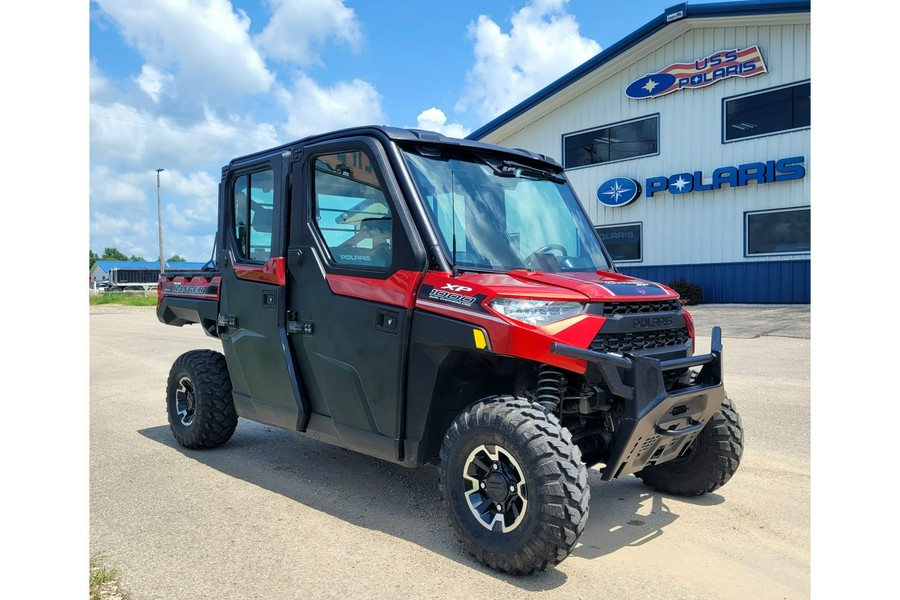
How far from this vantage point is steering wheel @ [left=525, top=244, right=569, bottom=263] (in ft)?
14.3

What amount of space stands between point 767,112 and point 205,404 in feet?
61.5

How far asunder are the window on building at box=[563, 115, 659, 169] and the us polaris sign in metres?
1.14

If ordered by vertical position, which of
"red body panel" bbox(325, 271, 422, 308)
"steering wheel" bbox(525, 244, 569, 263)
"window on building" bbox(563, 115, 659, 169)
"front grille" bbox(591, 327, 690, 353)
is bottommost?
"front grille" bbox(591, 327, 690, 353)

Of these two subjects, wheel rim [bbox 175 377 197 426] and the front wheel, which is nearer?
Answer: the front wheel

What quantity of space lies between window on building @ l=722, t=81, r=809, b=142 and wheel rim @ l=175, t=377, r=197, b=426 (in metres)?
18.2

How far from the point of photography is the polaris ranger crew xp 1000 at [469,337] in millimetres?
3602

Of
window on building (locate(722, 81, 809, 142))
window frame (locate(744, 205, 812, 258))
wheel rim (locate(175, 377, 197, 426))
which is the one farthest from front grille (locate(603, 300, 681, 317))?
window on building (locate(722, 81, 809, 142))

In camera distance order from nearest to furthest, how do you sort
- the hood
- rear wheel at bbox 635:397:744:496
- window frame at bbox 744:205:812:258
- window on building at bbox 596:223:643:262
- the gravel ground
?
the gravel ground, the hood, rear wheel at bbox 635:397:744:496, window frame at bbox 744:205:812:258, window on building at bbox 596:223:643:262

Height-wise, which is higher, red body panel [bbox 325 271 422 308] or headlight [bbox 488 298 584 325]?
red body panel [bbox 325 271 422 308]

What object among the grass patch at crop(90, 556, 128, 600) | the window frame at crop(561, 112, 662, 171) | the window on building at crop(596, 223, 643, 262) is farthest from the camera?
the window on building at crop(596, 223, 643, 262)

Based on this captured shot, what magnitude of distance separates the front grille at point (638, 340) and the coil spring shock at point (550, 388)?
0.30m

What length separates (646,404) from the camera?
3600 mm

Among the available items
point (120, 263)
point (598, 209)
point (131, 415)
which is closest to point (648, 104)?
point (598, 209)

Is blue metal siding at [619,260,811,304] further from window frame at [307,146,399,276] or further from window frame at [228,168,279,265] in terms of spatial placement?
window frame at [307,146,399,276]
